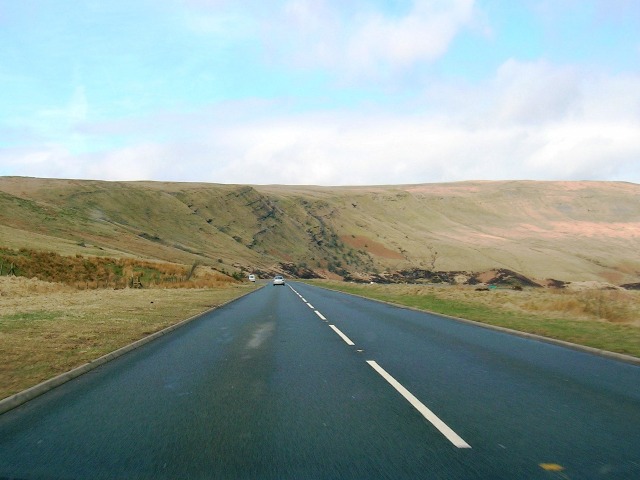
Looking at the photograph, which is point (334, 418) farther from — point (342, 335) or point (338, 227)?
point (338, 227)

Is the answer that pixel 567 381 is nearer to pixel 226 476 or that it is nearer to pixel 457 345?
pixel 457 345

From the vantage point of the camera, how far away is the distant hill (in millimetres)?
81375

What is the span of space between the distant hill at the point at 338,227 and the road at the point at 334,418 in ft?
151

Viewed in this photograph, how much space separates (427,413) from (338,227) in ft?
421

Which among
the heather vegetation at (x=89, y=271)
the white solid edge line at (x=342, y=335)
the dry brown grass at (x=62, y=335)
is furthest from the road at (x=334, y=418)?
the heather vegetation at (x=89, y=271)

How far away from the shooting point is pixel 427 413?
21.4 feet

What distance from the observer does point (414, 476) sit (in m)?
4.54

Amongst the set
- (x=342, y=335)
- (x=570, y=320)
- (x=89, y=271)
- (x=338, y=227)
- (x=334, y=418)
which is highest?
(x=338, y=227)

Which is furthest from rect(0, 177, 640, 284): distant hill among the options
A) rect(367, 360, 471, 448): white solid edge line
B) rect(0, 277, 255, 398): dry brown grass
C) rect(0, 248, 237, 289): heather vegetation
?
rect(367, 360, 471, 448): white solid edge line

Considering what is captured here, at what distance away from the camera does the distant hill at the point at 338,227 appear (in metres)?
81.4

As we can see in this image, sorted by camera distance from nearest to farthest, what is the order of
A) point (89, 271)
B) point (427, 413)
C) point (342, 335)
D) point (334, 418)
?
point (334, 418), point (427, 413), point (342, 335), point (89, 271)

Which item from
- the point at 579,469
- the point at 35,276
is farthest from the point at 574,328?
the point at 35,276

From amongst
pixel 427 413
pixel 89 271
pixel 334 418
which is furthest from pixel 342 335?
pixel 89 271

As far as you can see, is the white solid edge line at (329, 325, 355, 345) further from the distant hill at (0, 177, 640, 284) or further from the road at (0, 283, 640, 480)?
the distant hill at (0, 177, 640, 284)
